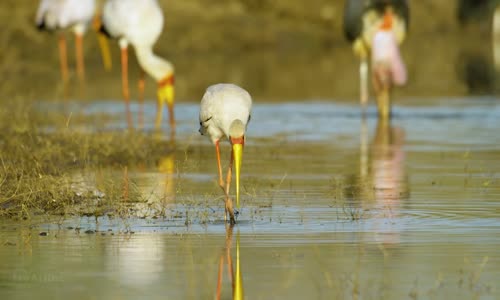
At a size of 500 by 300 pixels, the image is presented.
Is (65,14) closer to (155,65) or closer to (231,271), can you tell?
(155,65)

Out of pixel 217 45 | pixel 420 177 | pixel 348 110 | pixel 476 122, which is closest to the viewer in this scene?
pixel 420 177

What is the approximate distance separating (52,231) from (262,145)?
661cm

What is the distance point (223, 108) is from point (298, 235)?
155 cm

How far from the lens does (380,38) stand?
19.4m

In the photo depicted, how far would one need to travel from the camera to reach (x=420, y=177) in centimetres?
1201

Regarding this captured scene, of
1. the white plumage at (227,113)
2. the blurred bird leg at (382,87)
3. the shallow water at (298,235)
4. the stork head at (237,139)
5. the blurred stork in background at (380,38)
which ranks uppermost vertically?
the blurred stork in background at (380,38)

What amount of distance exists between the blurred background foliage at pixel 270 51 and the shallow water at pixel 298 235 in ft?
21.3

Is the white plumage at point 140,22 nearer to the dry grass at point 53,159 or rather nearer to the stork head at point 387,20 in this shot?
the dry grass at point 53,159

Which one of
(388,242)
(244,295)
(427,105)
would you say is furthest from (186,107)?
(244,295)

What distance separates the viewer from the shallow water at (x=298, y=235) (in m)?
6.84

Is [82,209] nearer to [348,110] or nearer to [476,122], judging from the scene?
[476,122]

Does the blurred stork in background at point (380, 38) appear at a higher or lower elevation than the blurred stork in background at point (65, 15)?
lower

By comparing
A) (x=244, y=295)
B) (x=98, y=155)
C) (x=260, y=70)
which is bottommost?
(x=244, y=295)

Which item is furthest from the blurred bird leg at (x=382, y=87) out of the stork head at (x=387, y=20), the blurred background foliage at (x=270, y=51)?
the blurred background foliage at (x=270, y=51)
